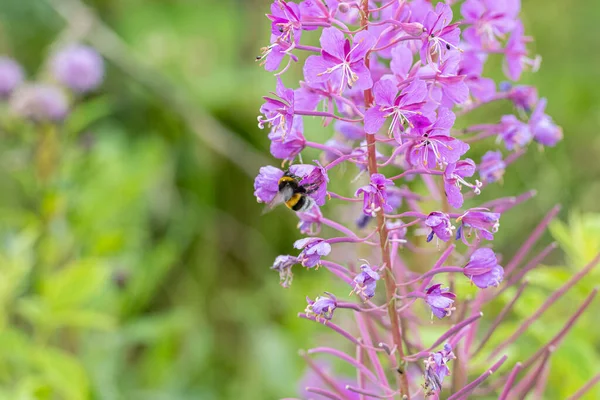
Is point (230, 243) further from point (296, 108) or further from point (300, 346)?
point (296, 108)

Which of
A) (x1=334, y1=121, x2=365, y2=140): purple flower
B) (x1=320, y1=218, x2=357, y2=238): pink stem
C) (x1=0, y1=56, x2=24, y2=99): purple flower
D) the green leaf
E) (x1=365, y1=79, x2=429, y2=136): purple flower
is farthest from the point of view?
(x1=0, y1=56, x2=24, y2=99): purple flower

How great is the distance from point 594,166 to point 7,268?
2.01 meters

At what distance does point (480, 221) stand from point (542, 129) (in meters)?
0.25

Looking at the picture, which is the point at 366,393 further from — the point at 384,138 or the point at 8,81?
the point at 8,81

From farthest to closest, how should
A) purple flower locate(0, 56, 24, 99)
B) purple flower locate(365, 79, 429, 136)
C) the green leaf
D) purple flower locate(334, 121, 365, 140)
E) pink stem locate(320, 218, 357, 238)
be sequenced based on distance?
1. purple flower locate(0, 56, 24, 99)
2. the green leaf
3. purple flower locate(334, 121, 365, 140)
4. pink stem locate(320, 218, 357, 238)
5. purple flower locate(365, 79, 429, 136)

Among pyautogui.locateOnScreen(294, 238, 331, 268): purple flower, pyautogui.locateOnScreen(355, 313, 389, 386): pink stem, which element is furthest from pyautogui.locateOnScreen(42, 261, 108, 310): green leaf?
pyautogui.locateOnScreen(294, 238, 331, 268): purple flower

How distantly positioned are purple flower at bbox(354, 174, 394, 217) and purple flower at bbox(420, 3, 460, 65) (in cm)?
14

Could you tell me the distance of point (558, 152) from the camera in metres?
2.11

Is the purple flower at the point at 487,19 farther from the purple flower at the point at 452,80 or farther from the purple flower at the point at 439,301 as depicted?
the purple flower at the point at 439,301

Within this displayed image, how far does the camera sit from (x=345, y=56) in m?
0.71

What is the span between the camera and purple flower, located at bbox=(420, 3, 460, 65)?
71 centimetres

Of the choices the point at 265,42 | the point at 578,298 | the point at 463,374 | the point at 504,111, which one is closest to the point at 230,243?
the point at 265,42

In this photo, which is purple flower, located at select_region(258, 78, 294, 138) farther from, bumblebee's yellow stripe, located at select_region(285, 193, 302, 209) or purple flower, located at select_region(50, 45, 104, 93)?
purple flower, located at select_region(50, 45, 104, 93)

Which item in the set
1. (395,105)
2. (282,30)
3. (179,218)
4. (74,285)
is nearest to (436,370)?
(395,105)
